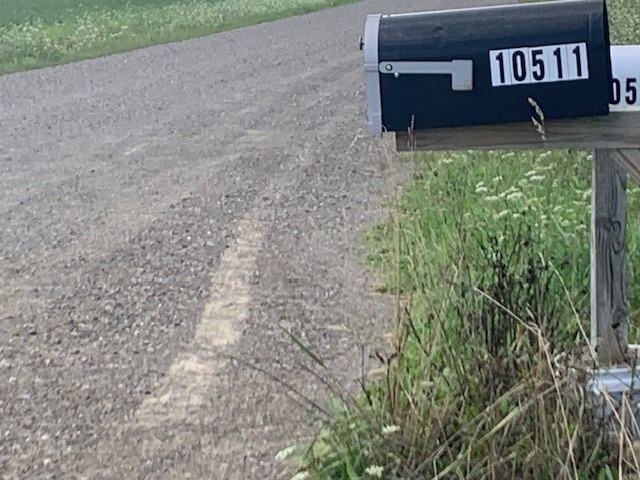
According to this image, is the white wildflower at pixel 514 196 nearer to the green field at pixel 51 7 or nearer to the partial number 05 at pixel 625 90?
the partial number 05 at pixel 625 90

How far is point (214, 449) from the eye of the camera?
3.98 m

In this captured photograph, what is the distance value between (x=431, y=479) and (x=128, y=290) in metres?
2.83

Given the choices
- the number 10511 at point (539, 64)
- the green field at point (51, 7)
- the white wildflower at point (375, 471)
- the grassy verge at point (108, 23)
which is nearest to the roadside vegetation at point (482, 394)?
the white wildflower at point (375, 471)

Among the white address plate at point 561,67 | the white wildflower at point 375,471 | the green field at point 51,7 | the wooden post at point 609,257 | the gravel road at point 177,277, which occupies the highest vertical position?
the white address plate at point 561,67

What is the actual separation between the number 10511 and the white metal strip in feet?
1.09

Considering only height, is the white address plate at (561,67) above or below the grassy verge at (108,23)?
above

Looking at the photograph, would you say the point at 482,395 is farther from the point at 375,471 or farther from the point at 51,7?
the point at 51,7

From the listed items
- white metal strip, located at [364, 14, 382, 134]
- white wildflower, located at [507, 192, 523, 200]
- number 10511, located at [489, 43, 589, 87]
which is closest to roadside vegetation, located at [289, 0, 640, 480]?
white metal strip, located at [364, 14, 382, 134]

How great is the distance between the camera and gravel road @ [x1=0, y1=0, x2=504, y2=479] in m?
4.15

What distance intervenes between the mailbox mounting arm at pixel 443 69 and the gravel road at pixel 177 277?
103 centimetres

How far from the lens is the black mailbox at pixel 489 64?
3338 mm

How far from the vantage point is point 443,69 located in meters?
3.40

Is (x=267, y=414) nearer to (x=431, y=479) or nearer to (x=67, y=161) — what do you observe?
(x=431, y=479)

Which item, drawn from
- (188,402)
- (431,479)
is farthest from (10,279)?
(431,479)
